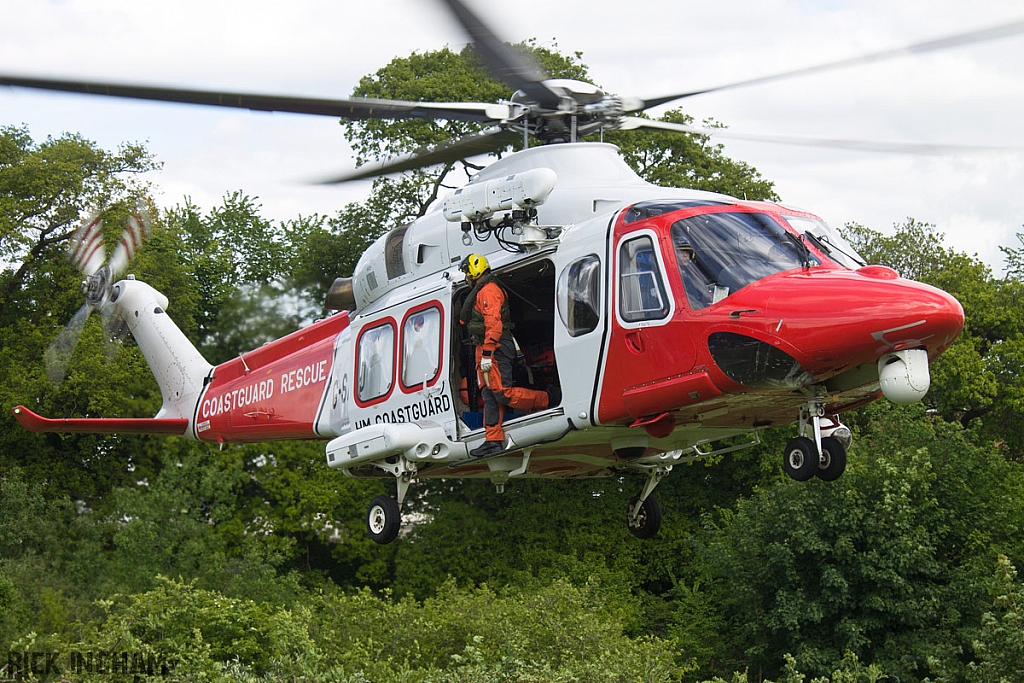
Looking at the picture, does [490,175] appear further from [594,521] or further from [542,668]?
[594,521]

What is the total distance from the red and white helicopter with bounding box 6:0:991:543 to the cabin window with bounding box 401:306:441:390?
0.9 inches

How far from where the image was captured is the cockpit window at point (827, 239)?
10781 millimetres

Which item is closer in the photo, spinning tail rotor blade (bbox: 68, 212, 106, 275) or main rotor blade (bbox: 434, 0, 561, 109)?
main rotor blade (bbox: 434, 0, 561, 109)

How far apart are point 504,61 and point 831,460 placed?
4.32 meters

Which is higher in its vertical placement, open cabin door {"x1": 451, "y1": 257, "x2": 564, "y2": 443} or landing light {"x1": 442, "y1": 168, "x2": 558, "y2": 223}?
landing light {"x1": 442, "y1": 168, "x2": 558, "y2": 223}

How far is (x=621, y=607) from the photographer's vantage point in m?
29.5

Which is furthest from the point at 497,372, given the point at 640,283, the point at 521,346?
the point at 640,283

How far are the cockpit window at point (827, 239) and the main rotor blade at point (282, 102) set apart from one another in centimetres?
322

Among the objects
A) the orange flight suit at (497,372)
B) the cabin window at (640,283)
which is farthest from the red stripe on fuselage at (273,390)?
the cabin window at (640,283)

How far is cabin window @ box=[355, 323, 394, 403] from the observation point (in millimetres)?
13180

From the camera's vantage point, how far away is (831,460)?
1048 centimetres

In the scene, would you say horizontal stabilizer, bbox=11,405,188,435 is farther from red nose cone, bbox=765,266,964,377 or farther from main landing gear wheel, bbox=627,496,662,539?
red nose cone, bbox=765,266,964,377

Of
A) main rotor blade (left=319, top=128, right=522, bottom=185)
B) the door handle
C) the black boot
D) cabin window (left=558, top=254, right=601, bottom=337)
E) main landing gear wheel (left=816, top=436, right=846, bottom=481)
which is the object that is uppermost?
main rotor blade (left=319, top=128, right=522, bottom=185)

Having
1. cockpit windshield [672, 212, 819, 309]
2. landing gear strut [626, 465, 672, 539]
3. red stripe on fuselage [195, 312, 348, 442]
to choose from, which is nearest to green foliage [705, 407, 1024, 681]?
landing gear strut [626, 465, 672, 539]
